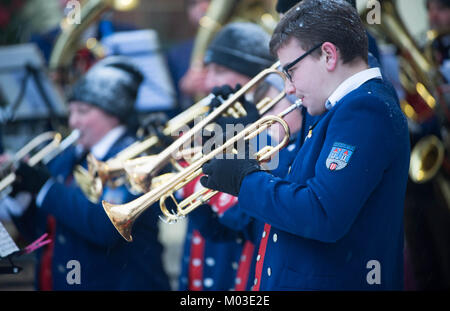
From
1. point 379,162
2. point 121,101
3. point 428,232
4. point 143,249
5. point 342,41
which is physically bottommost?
point 428,232

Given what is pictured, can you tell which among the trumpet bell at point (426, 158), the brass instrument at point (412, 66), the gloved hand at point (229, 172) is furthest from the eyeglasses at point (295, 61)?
the trumpet bell at point (426, 158)

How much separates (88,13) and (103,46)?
1.15 ft

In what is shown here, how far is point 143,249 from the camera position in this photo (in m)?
3.25

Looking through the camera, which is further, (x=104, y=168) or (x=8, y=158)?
(x=8, y=158)

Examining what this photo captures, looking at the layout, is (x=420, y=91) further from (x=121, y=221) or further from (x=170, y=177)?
(x=121, y=221)

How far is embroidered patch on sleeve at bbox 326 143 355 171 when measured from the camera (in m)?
1.84

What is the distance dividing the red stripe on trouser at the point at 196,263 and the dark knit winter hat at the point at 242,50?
0.99 meters

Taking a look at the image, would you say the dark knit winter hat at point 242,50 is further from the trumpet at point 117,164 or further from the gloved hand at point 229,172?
the gloved hand at point 229,172

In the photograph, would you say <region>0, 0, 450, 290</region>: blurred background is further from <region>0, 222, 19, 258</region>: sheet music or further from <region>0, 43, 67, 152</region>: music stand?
<region>0, 222, 19, 258</region>: sheet music

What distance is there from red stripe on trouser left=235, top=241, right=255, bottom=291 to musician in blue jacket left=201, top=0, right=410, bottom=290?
921 mm

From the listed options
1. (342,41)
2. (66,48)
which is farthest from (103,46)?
(342,41)

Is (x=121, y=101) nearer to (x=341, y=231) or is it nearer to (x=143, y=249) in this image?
(x=143, y=249)

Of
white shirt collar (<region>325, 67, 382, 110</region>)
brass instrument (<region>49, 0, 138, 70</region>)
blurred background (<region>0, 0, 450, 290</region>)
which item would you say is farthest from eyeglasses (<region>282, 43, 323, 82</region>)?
brass instrument (<region>49, 0, 138, 70</region>)

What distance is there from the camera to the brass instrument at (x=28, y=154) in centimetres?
336
